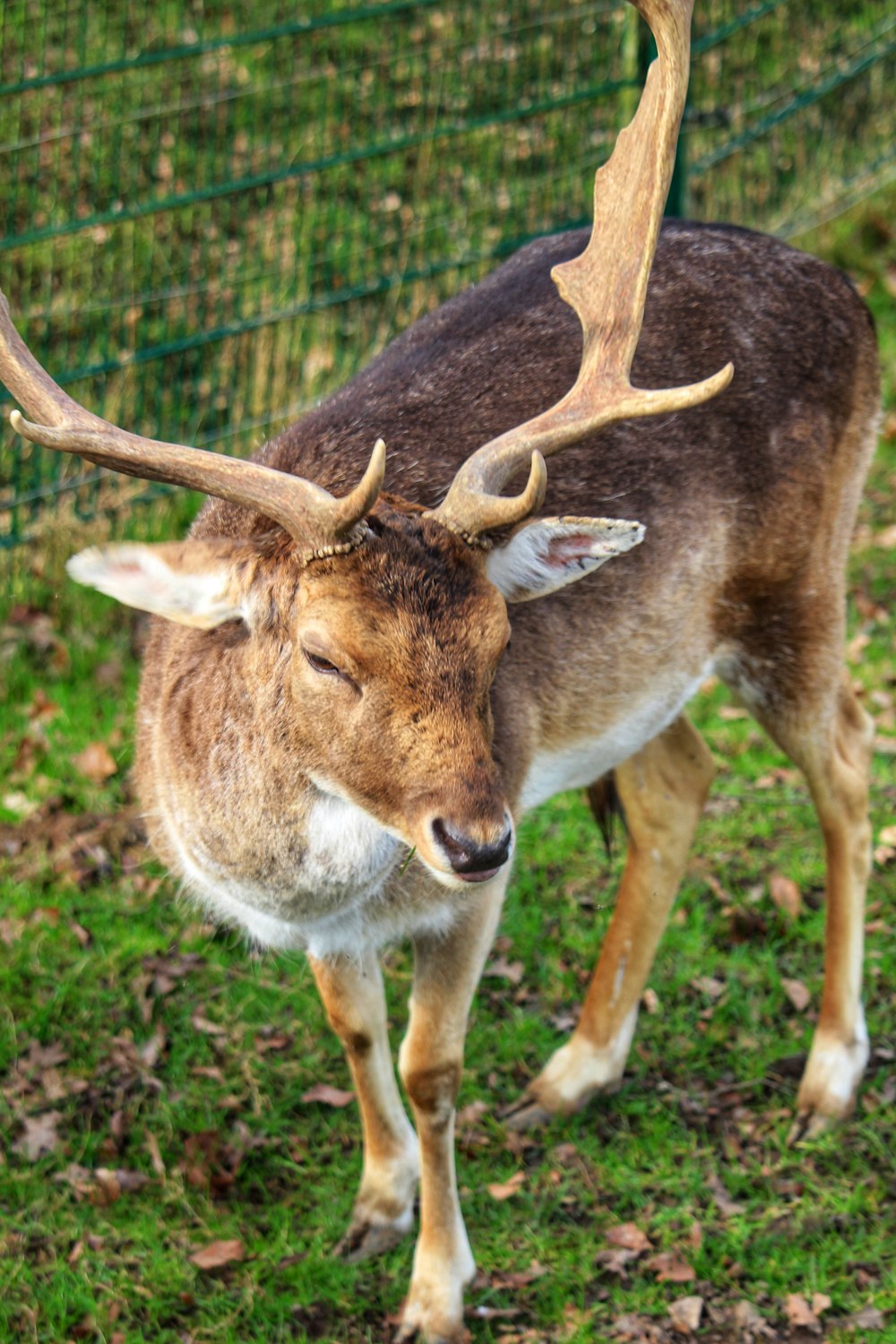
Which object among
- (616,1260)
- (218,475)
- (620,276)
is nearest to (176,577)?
(218,475)

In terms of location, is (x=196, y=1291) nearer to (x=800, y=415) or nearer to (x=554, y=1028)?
(x=554, y=1028)

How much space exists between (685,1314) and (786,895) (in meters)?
1.76

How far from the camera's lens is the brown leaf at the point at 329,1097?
4680mm

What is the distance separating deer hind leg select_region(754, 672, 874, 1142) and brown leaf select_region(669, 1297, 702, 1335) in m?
0.76

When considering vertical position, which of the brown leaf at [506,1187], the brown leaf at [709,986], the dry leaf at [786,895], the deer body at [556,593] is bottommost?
the brown leaf at [709,986]

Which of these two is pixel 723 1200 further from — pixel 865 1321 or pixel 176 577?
pixel 176 577

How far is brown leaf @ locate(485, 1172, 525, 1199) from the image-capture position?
4.42 meters

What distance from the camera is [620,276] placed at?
3.68 metres

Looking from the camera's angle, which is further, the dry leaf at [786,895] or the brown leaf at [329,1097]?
the dry leaf at [786,895]

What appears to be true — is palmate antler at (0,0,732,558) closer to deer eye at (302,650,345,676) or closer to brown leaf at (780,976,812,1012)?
deer eye at (302,650,345,676)

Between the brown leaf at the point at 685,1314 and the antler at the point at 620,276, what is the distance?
2203mm

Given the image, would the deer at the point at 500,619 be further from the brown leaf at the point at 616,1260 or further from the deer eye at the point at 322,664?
the brown leaf at the point at 616,1260

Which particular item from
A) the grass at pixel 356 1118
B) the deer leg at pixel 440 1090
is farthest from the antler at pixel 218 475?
the grass at pixel 356 1118

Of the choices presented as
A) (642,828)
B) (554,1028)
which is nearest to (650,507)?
(642,828)
